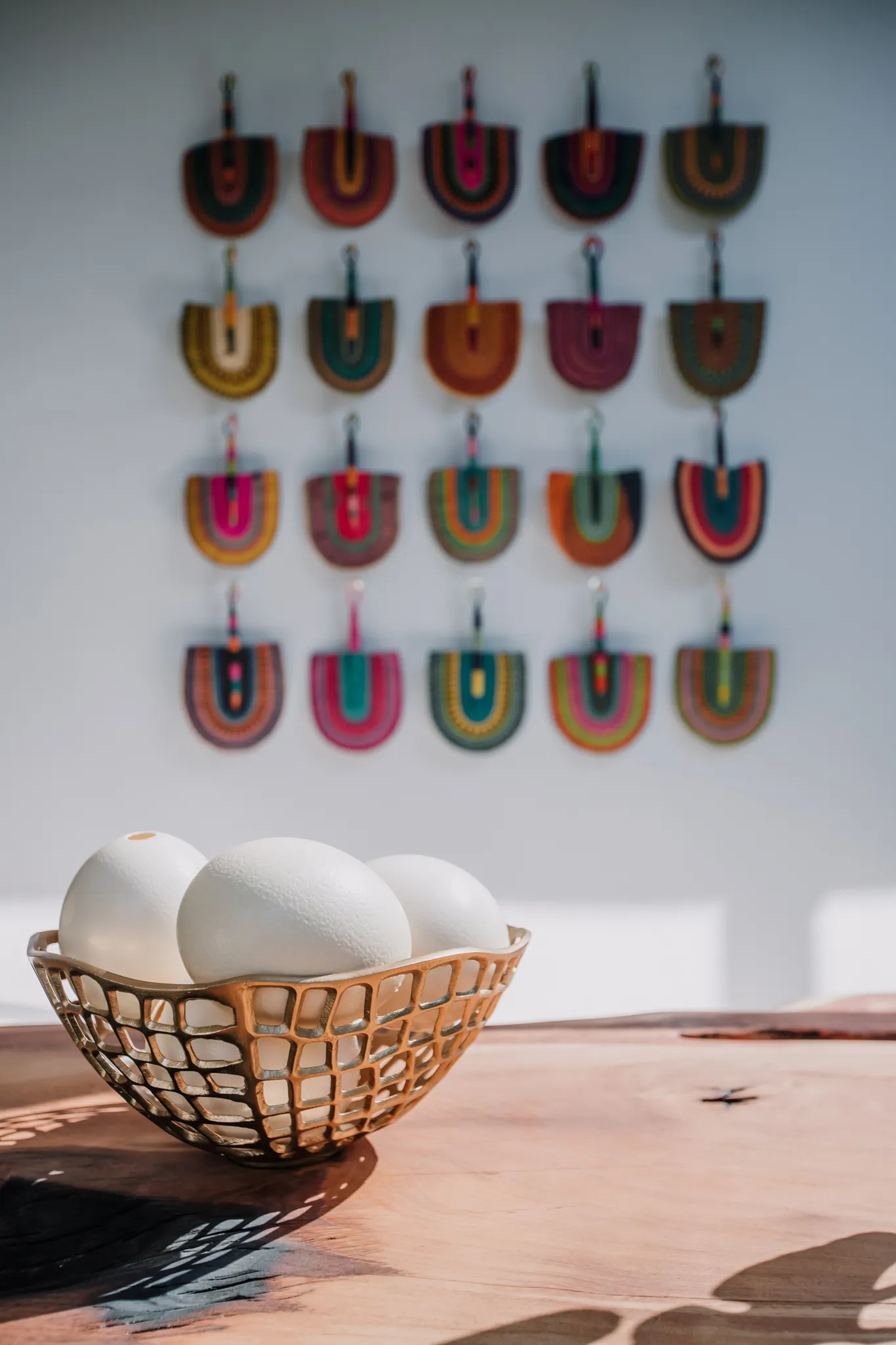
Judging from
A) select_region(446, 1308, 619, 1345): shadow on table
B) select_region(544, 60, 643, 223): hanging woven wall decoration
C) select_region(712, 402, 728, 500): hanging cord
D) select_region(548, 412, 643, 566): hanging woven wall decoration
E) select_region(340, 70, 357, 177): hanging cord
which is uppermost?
select_region(340, 70, 357, 177): hanging cord

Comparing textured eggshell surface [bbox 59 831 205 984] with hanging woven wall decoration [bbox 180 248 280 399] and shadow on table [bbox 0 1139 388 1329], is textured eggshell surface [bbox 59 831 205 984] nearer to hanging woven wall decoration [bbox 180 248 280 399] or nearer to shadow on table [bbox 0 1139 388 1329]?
shadow on table [bbox 0 1139 388 1329]

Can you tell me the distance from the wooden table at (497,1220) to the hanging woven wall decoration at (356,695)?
0.94 metres

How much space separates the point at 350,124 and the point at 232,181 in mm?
212

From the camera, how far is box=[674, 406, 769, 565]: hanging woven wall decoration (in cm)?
156

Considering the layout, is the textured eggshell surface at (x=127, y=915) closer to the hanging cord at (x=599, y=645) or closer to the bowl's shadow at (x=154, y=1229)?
the bowl's shadow at (x=154, y=1229)

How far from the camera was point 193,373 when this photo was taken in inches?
62.1

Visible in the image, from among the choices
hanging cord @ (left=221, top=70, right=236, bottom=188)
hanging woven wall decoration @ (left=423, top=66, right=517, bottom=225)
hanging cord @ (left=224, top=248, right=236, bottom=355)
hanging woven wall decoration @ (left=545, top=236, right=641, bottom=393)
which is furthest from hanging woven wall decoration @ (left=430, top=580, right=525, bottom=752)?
hanging cord @ (left=221, top=70, right=236, bottom=188)

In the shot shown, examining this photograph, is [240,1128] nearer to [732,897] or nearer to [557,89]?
[732,897]

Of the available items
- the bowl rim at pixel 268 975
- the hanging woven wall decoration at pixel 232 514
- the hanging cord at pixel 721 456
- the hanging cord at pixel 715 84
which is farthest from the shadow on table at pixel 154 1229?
the hanging cord at pixel 715 84

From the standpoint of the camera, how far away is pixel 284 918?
43 cm

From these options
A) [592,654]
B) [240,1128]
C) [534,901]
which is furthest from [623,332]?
[240,1128]

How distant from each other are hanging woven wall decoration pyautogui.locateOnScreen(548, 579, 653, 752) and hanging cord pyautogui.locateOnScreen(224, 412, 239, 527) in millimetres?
569

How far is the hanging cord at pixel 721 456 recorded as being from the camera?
5.13 feet

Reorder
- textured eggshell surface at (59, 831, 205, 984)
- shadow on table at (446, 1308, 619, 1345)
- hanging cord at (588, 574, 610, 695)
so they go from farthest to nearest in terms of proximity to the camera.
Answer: hanging cord at (588, 574, 610, 695)
textured eggshell surface at (59, 831, 205, 984)
shadow on table at (446, 1308, 619, 1345)
